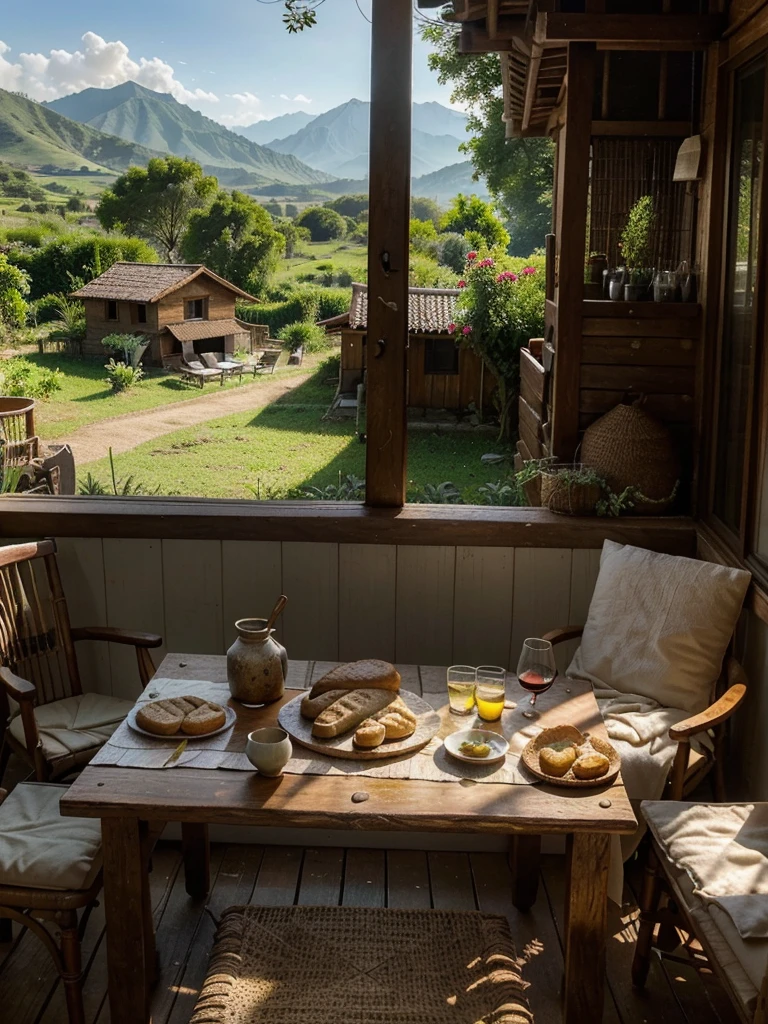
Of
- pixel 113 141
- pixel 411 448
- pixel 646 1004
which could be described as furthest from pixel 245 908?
pixel 113 141

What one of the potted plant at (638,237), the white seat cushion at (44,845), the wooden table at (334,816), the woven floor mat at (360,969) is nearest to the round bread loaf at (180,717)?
the wooden table at (334,816)

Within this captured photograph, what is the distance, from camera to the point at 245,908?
2533mm

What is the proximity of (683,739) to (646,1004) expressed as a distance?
0.65 m

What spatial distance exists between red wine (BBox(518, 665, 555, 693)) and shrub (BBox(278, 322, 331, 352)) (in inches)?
75.0

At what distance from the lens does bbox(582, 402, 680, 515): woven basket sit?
3.64 metres

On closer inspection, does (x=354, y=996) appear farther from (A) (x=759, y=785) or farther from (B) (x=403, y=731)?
(A) (x=759, y=785)

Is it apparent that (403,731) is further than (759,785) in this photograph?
Answer: No

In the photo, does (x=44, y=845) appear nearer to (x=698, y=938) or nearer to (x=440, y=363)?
(x=698, y=938)

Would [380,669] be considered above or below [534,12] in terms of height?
below

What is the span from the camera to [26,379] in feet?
12.7

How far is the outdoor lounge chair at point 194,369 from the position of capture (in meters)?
3.91

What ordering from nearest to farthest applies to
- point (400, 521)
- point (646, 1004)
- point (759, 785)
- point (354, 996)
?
point (354, 996)
point (646, 1004)
point (759, 785)
point (400, 521)

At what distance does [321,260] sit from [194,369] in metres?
0.66

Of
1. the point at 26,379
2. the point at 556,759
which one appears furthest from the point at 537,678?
the point at 26,379
